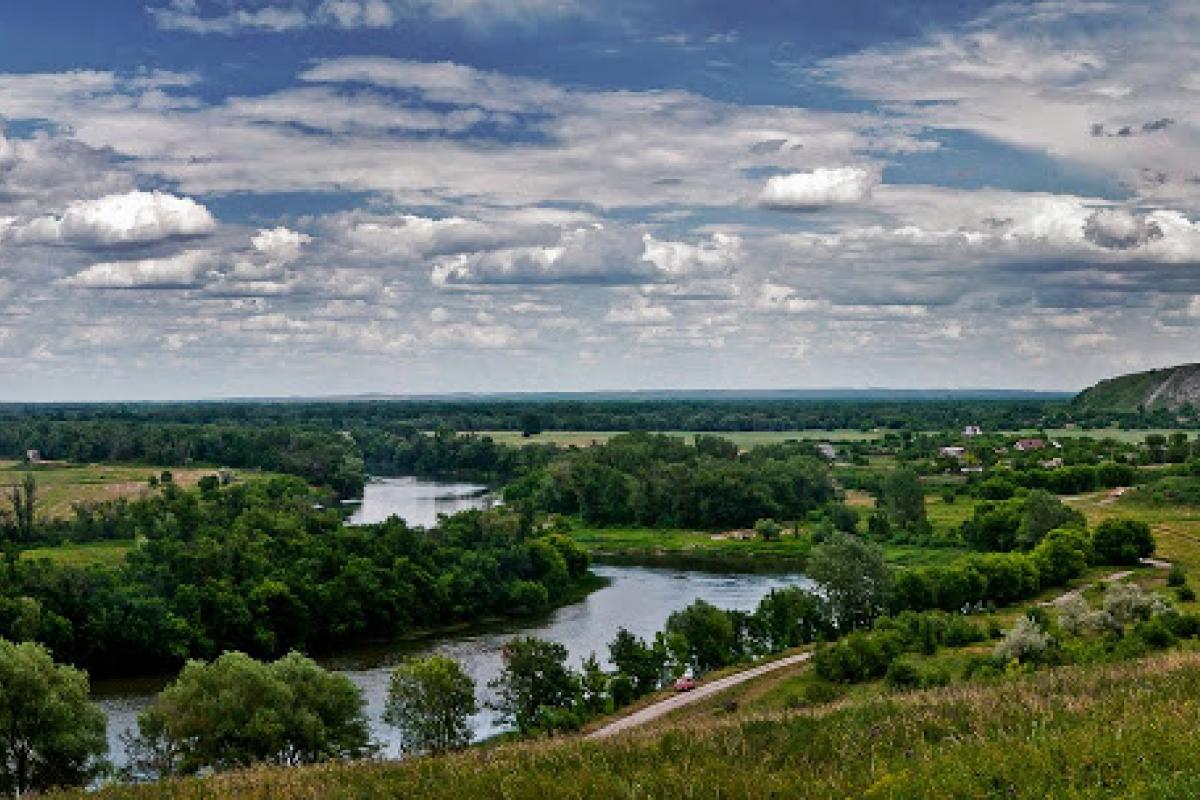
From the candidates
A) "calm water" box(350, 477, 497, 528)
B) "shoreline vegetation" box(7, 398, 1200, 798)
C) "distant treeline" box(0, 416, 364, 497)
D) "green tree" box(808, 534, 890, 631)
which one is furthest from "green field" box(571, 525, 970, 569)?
"distant treeline" box(0, 416, 364, 497)

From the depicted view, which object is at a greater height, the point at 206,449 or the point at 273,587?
the point at 206,449

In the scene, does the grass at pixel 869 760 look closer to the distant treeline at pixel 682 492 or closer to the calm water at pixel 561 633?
the calm water at pixel 561 633

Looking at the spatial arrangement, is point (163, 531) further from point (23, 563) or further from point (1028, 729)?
point (1028, 729)

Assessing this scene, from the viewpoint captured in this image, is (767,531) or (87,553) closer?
(87,553)

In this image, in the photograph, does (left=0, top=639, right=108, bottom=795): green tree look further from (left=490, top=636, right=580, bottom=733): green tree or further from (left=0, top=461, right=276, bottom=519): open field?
(left=0, top=461, right=276, bottom=519): open field

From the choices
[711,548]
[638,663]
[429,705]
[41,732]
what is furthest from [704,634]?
[711,548]

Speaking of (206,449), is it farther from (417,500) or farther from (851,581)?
(851,581)

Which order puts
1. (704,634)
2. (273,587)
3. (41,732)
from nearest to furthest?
1. (41,732)
2. (704,634)
3. (273,587)
